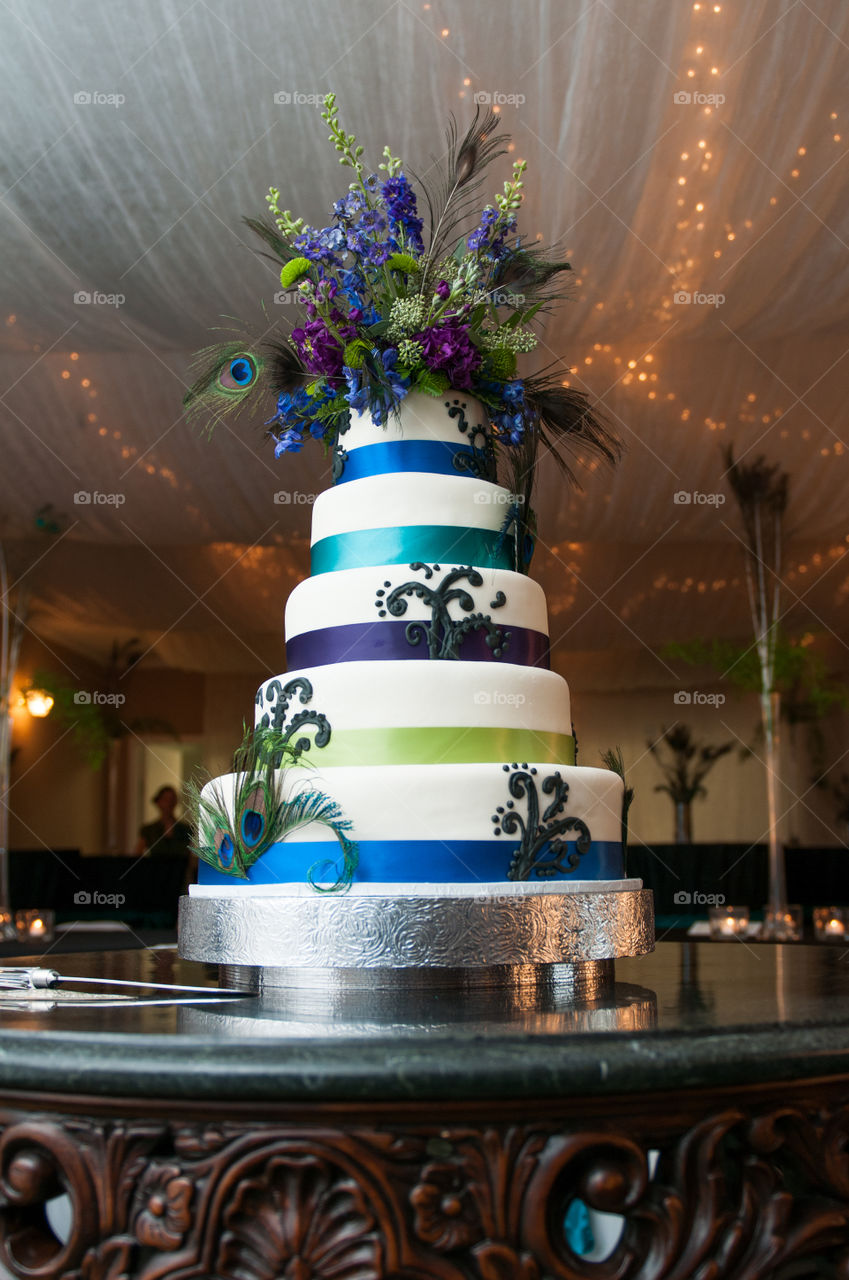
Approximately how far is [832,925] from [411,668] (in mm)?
4238

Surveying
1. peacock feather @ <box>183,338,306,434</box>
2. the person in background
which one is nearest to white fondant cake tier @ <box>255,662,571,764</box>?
peacock feather @ <box>183,338,306,434</box>

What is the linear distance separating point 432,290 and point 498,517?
52 cm

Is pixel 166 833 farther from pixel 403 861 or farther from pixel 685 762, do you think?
pixel 403 861

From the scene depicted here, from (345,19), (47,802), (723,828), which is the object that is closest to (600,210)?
(345,19)

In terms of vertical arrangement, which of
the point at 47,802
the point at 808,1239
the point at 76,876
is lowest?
the point at 808,1239

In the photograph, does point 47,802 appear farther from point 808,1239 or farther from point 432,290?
point 808,1239

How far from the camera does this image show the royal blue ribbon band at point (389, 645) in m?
2.38

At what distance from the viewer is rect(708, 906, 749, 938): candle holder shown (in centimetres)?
582

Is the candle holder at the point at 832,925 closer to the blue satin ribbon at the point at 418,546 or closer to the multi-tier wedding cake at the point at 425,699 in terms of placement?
the multi-tier wedding cake at the point at 425,699

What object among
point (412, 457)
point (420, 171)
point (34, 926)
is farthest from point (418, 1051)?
point (420, 171)

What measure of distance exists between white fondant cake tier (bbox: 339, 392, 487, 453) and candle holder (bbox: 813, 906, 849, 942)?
Result: 413 cm

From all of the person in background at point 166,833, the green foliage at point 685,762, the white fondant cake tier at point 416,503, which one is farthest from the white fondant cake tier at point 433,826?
the green foliage at point 685,762

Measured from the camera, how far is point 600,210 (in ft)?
22.9

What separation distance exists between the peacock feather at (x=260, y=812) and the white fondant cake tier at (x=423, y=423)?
720 millimetres
